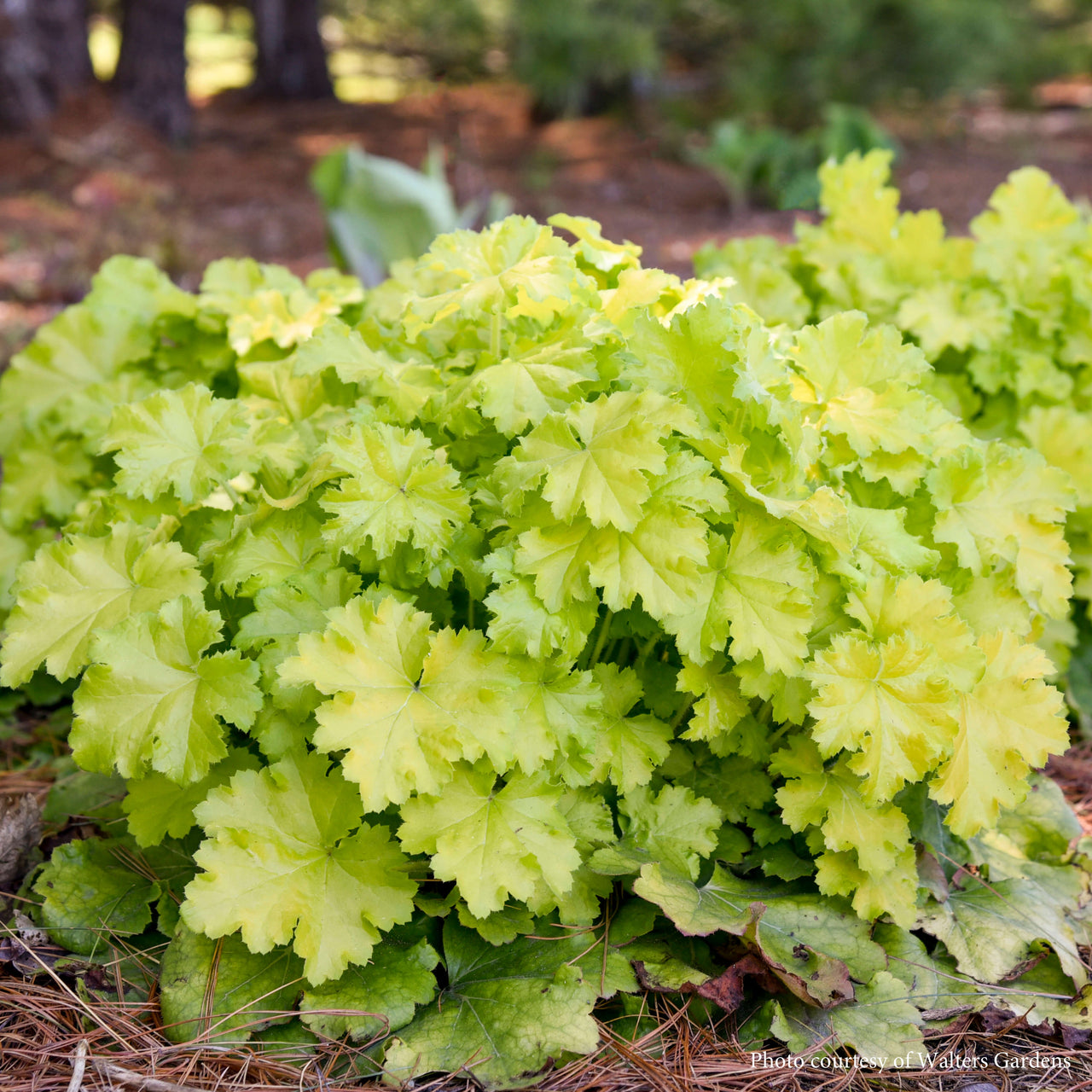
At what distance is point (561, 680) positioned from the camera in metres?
1.52

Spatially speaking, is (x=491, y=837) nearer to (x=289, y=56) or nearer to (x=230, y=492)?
(x=230, y=492)

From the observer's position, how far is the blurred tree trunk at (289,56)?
37.7 feet

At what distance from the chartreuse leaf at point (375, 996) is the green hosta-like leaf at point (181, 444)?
82cm

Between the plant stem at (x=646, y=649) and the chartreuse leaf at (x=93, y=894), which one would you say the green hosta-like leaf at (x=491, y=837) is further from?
the chartreuse leaf at (x=93, y=894)

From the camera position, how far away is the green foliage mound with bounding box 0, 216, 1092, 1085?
1441 millimetres

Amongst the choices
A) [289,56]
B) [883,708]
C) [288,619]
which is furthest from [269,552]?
[289,56]

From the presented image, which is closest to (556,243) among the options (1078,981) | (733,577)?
(733,577)

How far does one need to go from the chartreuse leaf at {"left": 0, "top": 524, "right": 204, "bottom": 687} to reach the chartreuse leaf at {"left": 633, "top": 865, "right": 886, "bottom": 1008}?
0.90m

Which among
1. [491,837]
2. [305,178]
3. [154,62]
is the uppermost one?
[154,62]

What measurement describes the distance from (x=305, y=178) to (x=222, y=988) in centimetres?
730

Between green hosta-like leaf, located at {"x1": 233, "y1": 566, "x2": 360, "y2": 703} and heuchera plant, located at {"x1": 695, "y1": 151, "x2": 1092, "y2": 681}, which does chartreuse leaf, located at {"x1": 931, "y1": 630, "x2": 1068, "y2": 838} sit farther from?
green hosta-like leaf, located at {"x1": 233, "y1": 566, "x2": 360, "y2": 703}

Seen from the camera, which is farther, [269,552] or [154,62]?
[154,62]

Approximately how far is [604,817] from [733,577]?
451mm

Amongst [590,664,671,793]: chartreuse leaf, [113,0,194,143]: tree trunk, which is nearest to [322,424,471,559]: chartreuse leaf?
[590,664,671,793]: chartreuse leaf
